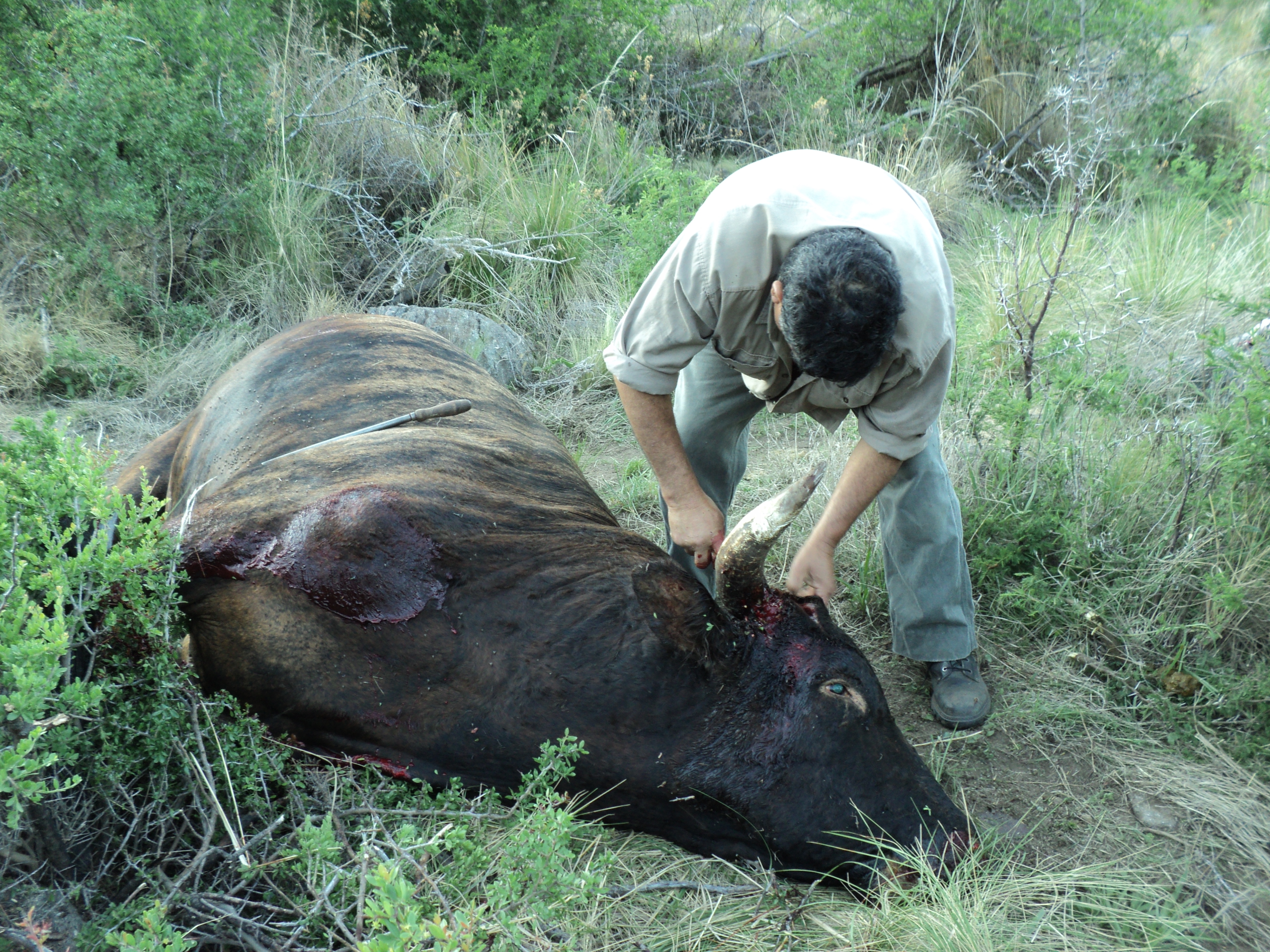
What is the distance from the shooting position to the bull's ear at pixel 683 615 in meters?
2.63

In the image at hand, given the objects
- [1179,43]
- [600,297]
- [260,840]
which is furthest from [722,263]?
[1179,43]

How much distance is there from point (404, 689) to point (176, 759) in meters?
0.63

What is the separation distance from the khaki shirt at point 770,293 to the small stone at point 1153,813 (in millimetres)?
1348

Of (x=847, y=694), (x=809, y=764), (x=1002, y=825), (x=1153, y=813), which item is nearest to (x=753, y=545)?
(x=847, y=694)

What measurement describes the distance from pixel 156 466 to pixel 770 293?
9.40ft

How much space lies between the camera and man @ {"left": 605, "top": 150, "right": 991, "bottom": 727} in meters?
2.40

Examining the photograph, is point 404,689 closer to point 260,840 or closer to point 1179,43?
point 260,840

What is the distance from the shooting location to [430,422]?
330 centimetres

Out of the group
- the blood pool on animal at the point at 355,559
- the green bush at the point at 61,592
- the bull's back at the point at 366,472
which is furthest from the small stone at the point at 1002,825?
the green bush at the point at 61,592

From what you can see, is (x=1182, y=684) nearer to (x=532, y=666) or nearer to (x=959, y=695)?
(x=959, y=695)

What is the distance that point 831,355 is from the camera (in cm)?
239

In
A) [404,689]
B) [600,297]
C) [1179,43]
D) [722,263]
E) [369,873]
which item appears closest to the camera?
[369,873]

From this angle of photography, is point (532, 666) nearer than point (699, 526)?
Yes

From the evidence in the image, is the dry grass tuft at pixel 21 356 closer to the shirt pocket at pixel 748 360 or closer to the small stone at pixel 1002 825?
the shirt pocket at pixel 748 360
